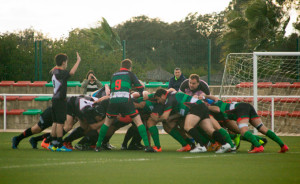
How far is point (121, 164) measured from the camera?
6887 millimetres

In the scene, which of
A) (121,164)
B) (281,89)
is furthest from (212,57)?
(121,164)

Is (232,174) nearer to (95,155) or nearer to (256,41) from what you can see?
(95,155)

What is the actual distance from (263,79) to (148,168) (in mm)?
12179

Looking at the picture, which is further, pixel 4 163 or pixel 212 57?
pixel 212 57

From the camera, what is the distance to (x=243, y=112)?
29.1 ft

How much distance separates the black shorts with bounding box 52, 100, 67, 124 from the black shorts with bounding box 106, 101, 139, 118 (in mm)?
817

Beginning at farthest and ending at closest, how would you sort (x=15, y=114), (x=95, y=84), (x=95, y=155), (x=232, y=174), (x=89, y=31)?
(x=89, y=31) → (x=15, y=114) → (x=95, y=84) → (x=95, y=155) → (x=232, y=174)

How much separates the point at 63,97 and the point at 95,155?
1312mm

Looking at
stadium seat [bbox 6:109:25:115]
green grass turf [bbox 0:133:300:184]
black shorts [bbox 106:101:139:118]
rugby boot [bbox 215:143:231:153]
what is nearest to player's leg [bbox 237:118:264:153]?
green grass turf [bbox 0:133:300:184]

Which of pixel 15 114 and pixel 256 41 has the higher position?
pixel 256 41

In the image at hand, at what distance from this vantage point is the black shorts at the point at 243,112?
888 centimetres

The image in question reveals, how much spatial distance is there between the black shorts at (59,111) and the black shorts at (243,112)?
313 centimetres

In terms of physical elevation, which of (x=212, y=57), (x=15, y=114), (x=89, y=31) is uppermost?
(x=89, y=31)

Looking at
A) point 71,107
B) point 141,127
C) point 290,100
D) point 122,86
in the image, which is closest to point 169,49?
point 290,100
